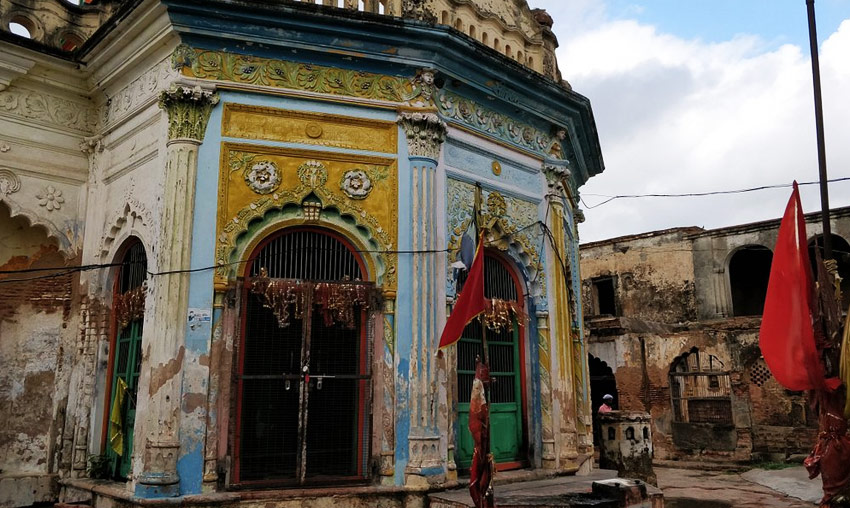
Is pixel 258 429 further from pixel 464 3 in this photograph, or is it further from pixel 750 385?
pixel 750 385

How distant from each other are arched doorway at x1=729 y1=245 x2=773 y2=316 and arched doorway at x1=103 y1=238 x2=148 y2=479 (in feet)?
70.6

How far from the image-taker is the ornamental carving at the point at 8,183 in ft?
27.3

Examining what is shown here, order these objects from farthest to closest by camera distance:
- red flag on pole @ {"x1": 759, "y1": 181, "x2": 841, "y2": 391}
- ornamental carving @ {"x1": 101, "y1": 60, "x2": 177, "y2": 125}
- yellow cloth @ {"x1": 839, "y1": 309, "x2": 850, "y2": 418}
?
ornamental carving @ {"x1": 101, "y1": 60, "x2": 177, "y2": 125}
red flag on pole @ {"x1": 759, "y1": 181, "x2": 841, "y2": 391}
yellow cloth @ {"x1": 839, "y1": 309, "x2": 850, "y2": 418}

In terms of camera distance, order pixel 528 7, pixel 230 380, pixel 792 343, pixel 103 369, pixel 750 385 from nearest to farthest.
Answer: pixel 792 343
pixel 230 380
pixel 103 369
pixel 528 7
pixel 750 385

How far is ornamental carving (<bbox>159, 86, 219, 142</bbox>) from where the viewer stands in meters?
7.33

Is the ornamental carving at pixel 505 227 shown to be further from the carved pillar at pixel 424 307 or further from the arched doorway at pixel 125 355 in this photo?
the arched doorway at pixel 125 355

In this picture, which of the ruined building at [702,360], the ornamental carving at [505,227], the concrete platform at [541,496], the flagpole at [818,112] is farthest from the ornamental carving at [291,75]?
the ruined building at [702,360]

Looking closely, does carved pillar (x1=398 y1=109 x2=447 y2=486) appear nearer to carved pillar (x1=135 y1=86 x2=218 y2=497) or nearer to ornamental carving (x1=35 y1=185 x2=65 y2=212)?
carved pillar (x1=135 y1=86 x2=218 y2=497)

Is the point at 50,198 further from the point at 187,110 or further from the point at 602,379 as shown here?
the point at 602,379

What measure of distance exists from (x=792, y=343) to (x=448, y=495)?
Result: 375 cm

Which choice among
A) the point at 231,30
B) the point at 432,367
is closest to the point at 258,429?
the point at 432,367

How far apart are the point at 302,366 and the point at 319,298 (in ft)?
2.48

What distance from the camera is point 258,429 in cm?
723

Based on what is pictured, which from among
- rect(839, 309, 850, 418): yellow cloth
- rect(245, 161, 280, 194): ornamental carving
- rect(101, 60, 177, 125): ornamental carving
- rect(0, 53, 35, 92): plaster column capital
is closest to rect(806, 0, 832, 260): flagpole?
rect(839, 309, 850, 418): yellow cloth
